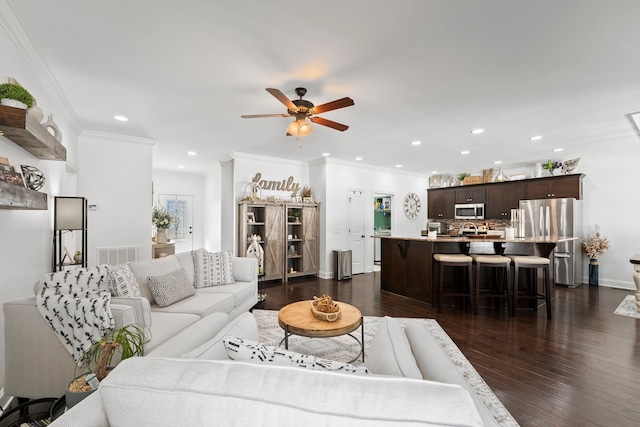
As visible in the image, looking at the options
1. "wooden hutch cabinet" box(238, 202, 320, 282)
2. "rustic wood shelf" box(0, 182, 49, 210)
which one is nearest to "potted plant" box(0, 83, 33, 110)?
"rustic wood shelf" box(0, 182, 49, 210)

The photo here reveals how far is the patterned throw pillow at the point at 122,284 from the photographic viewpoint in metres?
2.40

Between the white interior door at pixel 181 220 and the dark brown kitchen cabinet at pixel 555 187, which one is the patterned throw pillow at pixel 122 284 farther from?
the dark brown kitchen cabinet at pixel 555 187

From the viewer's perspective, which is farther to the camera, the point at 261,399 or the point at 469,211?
the point at 469,211

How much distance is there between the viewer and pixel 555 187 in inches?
238

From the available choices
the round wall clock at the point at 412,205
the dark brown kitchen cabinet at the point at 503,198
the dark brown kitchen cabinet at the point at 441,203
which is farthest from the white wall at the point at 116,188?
the dark brown kitchen cabinet at the point at 503,198

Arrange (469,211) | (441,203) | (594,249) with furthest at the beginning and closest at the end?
(441,203) < (469,211) < (594,249)

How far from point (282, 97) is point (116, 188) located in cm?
362

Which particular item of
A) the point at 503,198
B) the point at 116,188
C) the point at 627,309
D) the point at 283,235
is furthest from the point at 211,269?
the point at 503,198

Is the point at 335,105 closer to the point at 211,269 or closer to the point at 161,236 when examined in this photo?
the point at 211,269

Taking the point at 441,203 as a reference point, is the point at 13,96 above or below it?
above

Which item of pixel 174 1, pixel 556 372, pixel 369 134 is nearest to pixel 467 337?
pixel 556 372

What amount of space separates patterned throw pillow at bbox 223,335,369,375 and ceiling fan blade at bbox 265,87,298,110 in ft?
6.91

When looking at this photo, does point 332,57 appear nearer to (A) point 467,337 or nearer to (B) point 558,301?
(A) point 467,337

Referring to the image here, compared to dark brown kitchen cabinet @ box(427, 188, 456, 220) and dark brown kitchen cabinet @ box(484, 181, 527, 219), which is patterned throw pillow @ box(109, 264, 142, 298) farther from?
dark brown kitchen cabinet @ box(427, 188, 456, 220)
